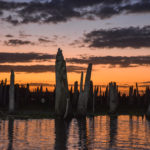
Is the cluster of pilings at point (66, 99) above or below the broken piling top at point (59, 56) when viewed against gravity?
below

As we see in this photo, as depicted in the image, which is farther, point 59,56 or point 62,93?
point 59,56

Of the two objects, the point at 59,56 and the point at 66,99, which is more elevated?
the point at 59,56

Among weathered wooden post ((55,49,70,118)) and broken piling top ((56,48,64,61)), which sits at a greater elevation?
broken piling top ((56,48,64,61))

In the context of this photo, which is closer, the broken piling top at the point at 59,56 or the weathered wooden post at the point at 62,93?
the weathered wooden post at the point at 62,93

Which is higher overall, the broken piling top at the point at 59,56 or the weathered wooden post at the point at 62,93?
the broken piling top at the point at 59,56

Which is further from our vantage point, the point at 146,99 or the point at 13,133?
the point at 146,99

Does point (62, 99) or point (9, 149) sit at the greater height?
point (62, 99)

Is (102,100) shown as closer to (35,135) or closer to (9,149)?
(35,135)

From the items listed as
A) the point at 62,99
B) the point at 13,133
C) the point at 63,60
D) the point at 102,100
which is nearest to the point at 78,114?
the point at 62,99

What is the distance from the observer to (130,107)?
209 feet

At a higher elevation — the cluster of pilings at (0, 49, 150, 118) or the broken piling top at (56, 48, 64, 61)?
the broken piling top at (56, 48, 64, 61)

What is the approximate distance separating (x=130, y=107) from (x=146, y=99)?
3295 mm

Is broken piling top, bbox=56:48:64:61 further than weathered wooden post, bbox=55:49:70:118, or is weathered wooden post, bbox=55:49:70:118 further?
broken piling top, bbox=56:48:64:61

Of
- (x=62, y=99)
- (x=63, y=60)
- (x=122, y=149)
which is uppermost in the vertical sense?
(x=63, y=60)
